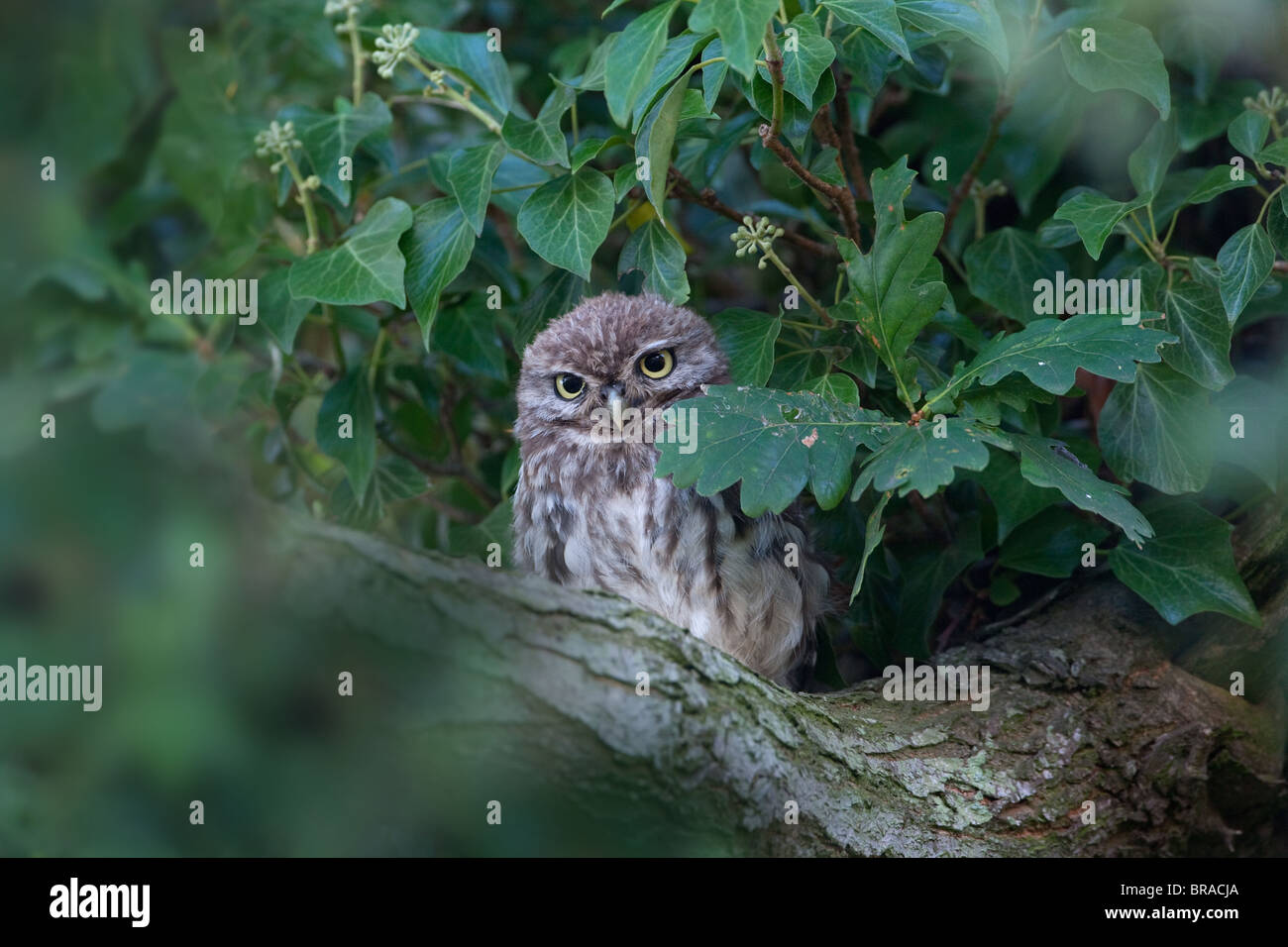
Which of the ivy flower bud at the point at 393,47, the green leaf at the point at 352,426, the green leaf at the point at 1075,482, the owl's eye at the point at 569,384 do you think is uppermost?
the ivy flower bud at the point at 393,47

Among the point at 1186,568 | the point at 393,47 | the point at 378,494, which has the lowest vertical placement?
the point at 1186,568

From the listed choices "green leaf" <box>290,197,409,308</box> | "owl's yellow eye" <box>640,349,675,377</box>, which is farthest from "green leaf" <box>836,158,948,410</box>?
"green leaf" <box>290,197,409,308</box>

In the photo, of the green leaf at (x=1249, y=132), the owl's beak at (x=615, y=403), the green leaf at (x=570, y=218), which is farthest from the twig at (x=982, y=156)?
the owl's beak at (x=615, y=403)

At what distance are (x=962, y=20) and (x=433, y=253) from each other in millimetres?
Result: 1450

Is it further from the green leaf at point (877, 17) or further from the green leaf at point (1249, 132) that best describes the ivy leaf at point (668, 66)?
the green leaf at point (1249, 132)

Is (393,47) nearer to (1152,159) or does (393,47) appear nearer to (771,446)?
(771,446)

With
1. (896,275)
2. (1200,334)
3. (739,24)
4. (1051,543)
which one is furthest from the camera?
(1051,543)

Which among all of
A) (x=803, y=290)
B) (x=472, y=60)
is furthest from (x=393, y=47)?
(x=803, y=290)

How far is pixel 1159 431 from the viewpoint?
9.67 ft

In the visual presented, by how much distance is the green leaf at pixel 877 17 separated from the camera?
2.52m

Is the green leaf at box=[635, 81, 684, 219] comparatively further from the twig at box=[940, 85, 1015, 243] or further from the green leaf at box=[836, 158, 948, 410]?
the twig at box=[940, 85, 1015, 243]

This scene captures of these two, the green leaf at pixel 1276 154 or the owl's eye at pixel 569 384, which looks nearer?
the green leaf at pixel 1276 154

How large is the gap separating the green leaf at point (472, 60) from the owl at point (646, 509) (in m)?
0.70
